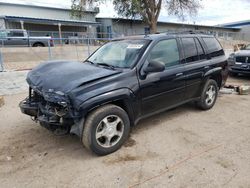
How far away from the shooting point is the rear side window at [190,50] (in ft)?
13.8

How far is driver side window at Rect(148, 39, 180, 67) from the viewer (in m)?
3.64

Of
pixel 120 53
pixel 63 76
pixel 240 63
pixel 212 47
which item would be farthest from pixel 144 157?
pixel 240 63

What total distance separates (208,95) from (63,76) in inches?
129

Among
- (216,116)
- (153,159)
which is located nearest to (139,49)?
(153,159)

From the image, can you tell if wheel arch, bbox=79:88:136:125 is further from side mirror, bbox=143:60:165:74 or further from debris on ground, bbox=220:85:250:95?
debris on ground, bbox=220:85:250:95

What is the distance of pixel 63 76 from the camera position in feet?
10.3

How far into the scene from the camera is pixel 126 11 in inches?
830

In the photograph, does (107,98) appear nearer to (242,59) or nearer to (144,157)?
(144,157)

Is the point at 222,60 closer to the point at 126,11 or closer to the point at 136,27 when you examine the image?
the point at 126,11

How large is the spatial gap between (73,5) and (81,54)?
6610 mm

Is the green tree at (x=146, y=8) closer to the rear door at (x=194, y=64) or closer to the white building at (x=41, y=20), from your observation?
the white building at (x=41, y=20)

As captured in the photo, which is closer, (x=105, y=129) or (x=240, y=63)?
(x=105, y=129)

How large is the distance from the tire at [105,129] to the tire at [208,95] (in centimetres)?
221

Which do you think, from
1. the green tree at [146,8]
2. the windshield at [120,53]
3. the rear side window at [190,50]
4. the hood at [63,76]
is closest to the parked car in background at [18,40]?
the green tree at [146,8]
